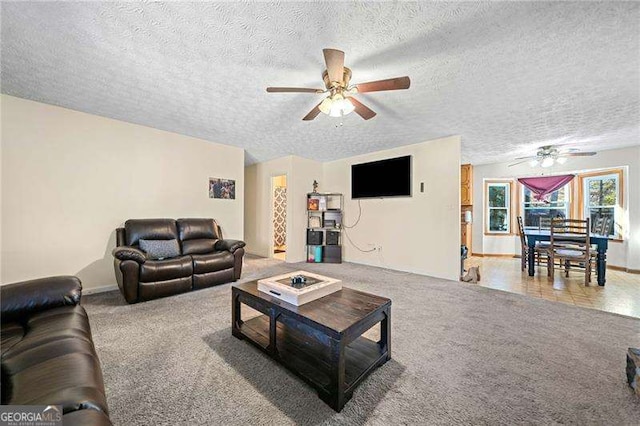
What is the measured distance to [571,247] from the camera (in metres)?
4.08

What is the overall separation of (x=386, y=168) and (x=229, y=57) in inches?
135

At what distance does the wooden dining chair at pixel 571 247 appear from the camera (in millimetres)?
3652

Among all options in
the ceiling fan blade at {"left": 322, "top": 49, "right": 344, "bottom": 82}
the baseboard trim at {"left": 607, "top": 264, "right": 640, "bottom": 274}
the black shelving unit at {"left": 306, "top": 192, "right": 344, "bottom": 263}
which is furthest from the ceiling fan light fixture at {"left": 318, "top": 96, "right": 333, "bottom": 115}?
the baseboard trim at {"left": 607, "top": 264, "right": 640, "bottom": 274}

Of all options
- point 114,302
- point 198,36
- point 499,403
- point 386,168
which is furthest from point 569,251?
point 114,302

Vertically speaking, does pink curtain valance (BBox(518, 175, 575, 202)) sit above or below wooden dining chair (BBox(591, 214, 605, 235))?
above

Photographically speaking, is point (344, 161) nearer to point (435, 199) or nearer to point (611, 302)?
point (435, 199)

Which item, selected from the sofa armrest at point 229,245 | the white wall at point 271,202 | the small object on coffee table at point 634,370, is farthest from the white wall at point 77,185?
the small object on coffee table at point 634,370

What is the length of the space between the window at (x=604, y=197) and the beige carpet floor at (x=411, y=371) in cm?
368

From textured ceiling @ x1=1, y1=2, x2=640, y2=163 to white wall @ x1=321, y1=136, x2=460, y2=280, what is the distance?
773mm

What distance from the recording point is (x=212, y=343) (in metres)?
1.91

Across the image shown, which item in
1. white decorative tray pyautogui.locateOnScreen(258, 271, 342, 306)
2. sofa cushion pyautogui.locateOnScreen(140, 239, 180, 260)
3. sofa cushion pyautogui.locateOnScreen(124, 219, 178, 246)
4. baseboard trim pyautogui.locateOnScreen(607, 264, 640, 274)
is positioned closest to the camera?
white decorative tray pyautogui.locateOnScreen(258, 271, 342, 306)

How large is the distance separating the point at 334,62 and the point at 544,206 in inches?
257

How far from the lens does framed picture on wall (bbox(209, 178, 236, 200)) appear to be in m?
4.36

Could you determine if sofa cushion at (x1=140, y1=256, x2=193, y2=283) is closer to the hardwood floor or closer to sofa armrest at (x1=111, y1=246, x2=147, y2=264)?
sofa armrest at (x1=111, y1=246, x2=147, y2=264)
